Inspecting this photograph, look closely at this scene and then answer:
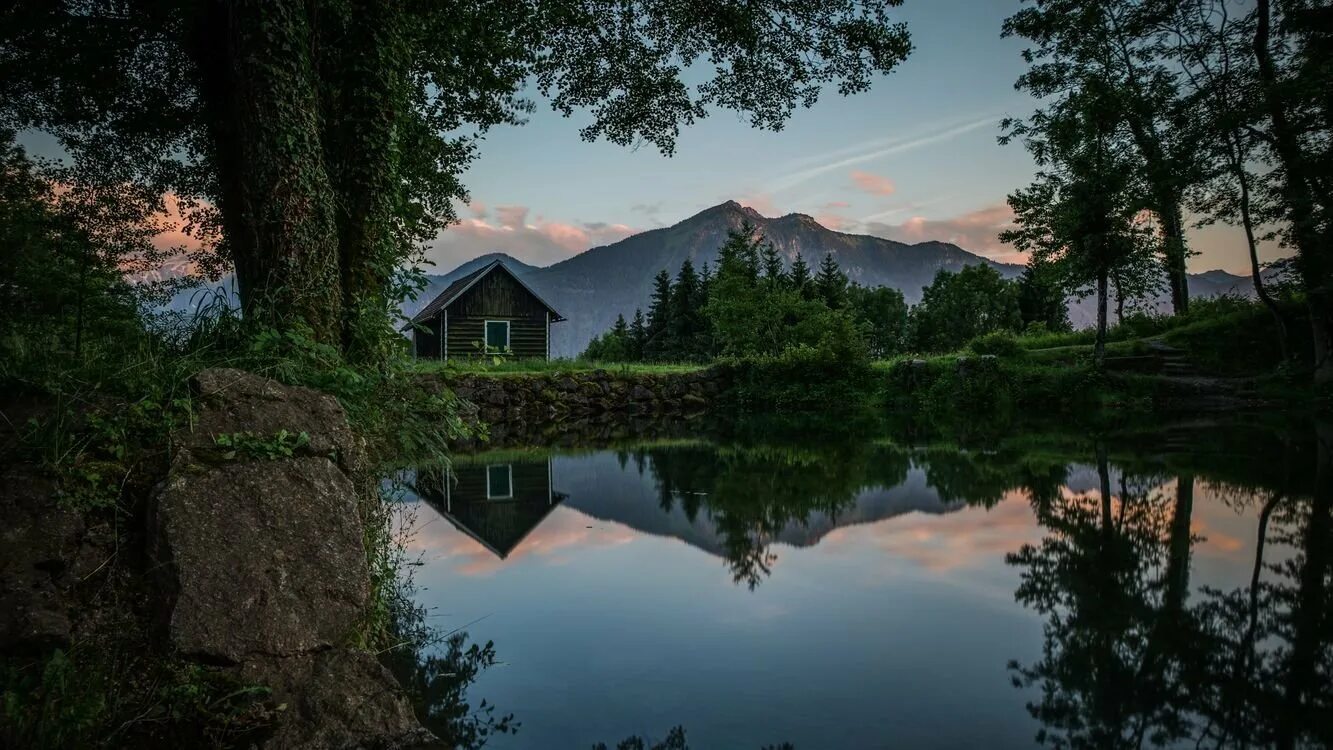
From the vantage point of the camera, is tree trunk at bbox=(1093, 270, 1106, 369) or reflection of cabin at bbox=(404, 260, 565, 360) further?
reflection of cabin at bbox=(404, 260, 565, 360)

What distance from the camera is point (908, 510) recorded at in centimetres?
791

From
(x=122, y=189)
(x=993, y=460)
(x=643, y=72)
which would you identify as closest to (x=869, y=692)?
(x=643, y=72)

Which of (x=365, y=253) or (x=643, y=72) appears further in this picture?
(x=643, y=72)

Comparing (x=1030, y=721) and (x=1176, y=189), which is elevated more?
(x=1176, y=189)

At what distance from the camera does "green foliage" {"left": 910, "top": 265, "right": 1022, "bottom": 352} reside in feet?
192

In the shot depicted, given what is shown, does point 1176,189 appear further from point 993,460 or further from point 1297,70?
point 993,460

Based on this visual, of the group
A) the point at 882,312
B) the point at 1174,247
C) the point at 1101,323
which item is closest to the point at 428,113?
the point at 1101,323

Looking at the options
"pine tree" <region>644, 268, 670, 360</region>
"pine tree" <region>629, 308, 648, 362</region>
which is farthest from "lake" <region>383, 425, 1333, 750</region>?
"pine tree" <region>629, 308, 648, 362</region>

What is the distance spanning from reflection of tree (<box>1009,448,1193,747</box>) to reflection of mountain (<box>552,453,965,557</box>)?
64.5 inches

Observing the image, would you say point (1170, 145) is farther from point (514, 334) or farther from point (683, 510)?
point (514, 334)

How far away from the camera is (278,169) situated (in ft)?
12.4

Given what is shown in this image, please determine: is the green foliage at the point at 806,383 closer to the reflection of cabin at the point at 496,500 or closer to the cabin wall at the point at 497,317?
the cabin wall at the point at 497,317

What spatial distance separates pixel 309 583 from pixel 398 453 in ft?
4.58

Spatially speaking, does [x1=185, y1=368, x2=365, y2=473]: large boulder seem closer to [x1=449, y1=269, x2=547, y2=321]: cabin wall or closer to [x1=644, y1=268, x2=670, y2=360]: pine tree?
[x1=449, y1=269, x2=547, y2=321]: cabin wall
